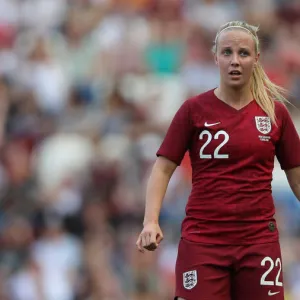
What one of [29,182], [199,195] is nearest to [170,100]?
[29,182]

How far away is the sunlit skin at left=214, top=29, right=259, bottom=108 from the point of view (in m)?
6.15

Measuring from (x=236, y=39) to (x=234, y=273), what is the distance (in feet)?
4.34

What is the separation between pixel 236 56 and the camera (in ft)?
20.1

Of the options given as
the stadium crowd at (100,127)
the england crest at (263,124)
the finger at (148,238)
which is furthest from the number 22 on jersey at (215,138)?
the stadium crowd at (100,127)

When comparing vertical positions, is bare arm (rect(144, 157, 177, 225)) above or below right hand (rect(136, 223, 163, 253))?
above

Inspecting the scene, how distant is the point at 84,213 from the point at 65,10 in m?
4.16

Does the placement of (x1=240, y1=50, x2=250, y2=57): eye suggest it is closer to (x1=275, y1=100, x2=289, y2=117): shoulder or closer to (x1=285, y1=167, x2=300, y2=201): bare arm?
(x1=275, y1=100, x2=289, y2=117): shoulder

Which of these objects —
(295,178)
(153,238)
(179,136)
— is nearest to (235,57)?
(179,136)

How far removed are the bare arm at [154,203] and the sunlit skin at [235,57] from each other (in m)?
0.58

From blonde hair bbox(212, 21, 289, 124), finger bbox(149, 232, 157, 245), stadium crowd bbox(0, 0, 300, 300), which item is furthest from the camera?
stadium crowd bbox(0, 0, 300, 300)

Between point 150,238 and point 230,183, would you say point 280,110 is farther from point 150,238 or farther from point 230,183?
point 150,238

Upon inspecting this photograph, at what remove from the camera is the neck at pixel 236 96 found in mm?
6242

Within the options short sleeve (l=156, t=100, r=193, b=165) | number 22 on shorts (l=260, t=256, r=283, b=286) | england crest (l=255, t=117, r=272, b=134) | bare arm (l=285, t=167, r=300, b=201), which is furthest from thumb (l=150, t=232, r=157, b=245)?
bare arm (l=285, t=167, r=300, b=201)

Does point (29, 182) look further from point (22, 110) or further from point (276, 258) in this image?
point (276, 258)
